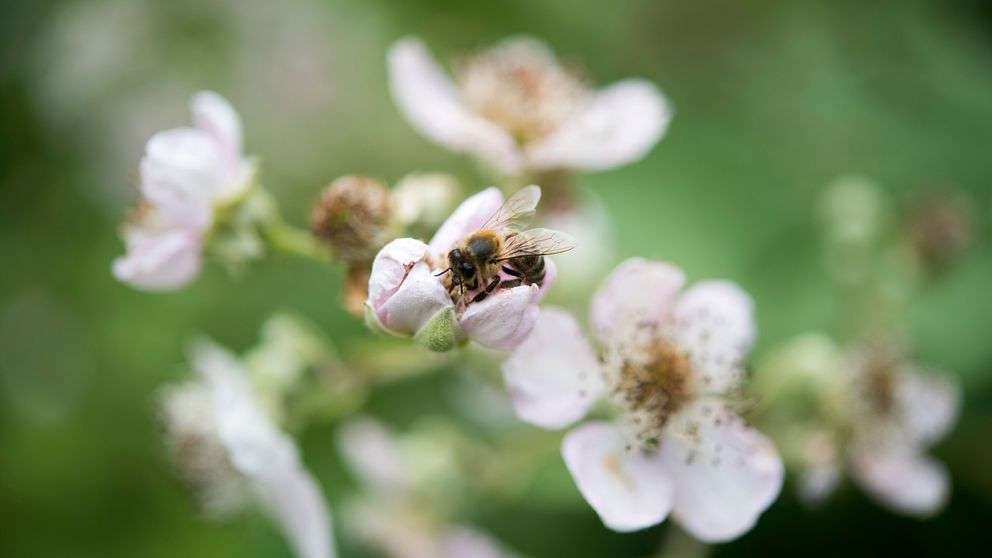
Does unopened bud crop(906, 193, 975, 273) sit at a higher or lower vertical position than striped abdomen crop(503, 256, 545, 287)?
higher

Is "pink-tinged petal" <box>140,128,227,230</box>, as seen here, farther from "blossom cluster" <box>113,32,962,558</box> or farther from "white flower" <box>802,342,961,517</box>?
"white flower" <box>802,342,961,517</box>

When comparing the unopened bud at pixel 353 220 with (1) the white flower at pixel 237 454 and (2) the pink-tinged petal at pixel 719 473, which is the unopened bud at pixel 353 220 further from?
(2) the pink-tinged petal at pixel 719 473

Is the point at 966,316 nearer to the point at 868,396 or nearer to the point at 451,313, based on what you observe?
the point at 868,396

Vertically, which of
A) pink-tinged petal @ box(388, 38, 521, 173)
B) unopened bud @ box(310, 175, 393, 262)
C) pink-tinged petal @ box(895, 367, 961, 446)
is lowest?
pink-tinged petal @ box(895, 367, 961, 446)

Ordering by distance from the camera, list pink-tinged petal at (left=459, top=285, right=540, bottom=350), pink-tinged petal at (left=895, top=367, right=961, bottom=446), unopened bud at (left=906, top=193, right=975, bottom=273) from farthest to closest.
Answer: unopened bud at (left=906, top=193, right=975, bottom=273) < pink-tinged petal at (left=895, top=367, right=961, bottom=446) < pink-tinged petal at (left=459, top=285, right=540, bottom=350)

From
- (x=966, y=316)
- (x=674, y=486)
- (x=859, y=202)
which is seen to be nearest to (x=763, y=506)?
(x=674, y=486)

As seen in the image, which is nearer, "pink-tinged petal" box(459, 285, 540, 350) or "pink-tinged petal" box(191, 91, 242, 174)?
"pink-tinged petal" box(459, 285, 540, 350)

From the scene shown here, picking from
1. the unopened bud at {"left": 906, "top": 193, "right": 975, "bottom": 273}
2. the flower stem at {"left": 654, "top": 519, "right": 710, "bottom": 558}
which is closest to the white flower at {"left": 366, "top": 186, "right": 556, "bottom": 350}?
the flower stem at {"left": 654, "top": 519, "right": 710, "bottom": 558}
